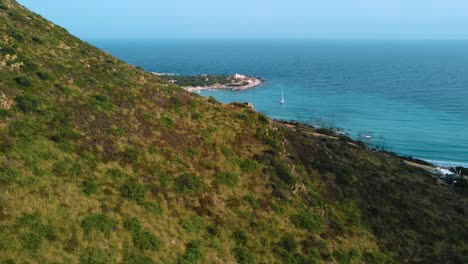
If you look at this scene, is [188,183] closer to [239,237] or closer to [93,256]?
[239,237]

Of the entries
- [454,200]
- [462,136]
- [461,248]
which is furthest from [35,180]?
[462,136]

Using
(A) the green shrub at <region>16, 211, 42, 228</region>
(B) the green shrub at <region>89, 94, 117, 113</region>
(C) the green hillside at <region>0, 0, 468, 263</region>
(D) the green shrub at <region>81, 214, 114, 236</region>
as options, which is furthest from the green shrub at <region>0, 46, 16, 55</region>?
(D) the green shrub at <region>81, 214, 114, 236</region>


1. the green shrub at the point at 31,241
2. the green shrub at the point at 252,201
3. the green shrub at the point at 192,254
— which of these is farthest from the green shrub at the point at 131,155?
the green shrub at the point at 31,241

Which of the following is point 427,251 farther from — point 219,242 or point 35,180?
point 35,180

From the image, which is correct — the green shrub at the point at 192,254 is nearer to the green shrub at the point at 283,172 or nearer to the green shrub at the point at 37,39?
the green shrub at the point at 283,172

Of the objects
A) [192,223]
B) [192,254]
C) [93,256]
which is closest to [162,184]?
[192,223]
